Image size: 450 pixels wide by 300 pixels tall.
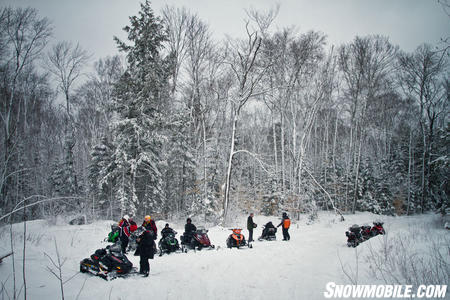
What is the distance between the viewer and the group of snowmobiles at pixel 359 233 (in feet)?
28.4

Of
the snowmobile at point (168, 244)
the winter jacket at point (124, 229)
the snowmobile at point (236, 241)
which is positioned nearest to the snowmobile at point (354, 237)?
the snowmobile at point (236, 241)

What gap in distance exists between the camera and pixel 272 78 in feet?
61.9

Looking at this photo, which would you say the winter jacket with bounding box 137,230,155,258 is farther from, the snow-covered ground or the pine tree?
the pine tree

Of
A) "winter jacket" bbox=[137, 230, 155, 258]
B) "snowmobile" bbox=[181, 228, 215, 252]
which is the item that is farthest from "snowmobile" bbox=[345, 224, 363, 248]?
"winter jacket" bbox=[137, 230, 155, 258]

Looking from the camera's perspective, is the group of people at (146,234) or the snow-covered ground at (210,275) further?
the group of people at (146,234)

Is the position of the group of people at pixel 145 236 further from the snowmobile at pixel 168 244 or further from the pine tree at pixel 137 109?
the pine tree at pixel 137 109

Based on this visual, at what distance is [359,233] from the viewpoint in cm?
888

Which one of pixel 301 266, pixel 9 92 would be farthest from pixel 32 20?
pixel 301 266

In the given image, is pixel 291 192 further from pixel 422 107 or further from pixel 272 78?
pixel 422 107

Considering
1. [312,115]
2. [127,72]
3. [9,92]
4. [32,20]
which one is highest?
[32,20]

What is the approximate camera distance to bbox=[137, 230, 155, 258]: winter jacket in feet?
20.0

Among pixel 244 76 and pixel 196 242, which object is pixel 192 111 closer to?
pixel 244 76

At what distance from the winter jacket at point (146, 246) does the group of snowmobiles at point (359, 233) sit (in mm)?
7220

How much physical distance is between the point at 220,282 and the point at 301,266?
246cm
